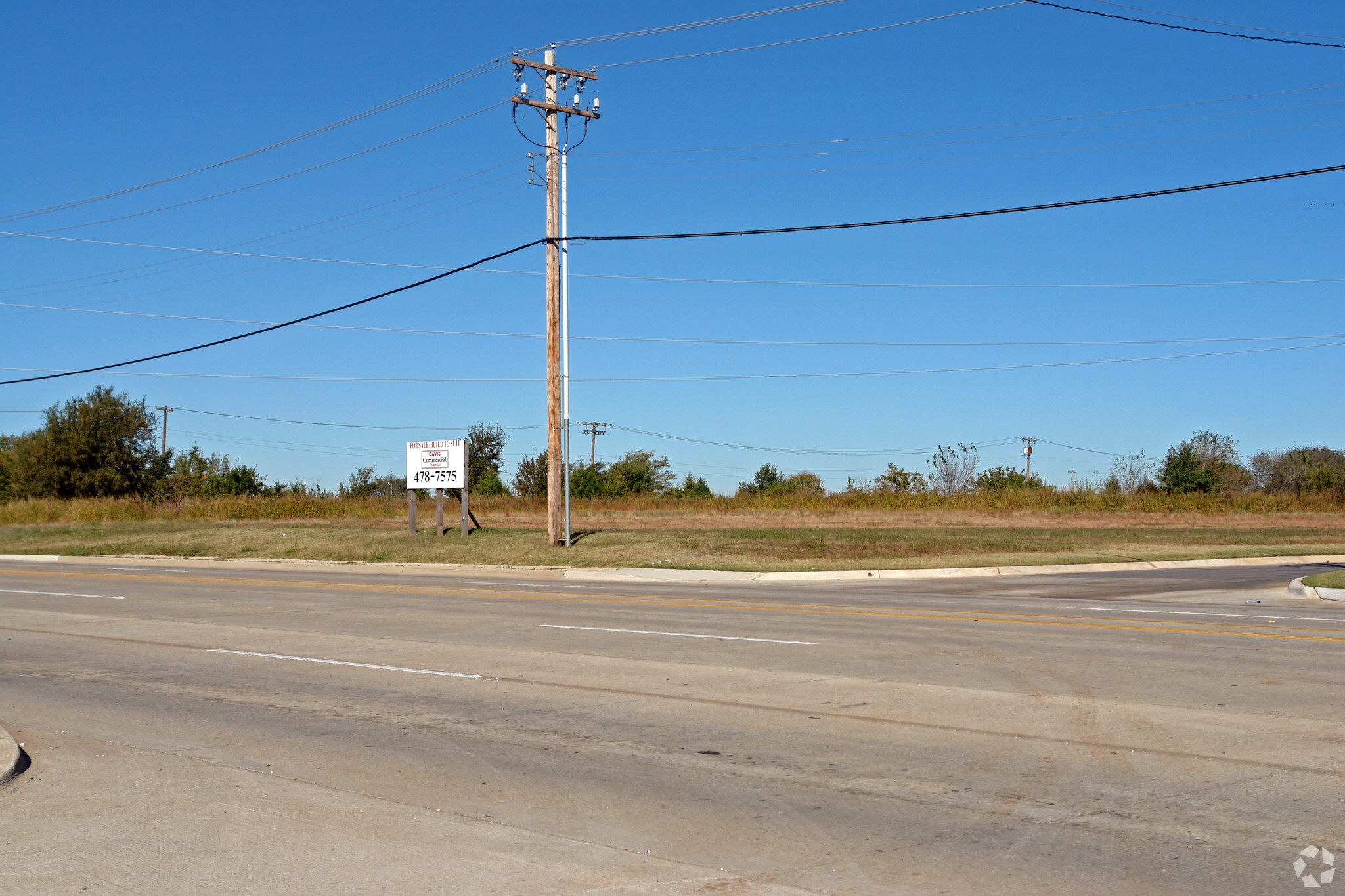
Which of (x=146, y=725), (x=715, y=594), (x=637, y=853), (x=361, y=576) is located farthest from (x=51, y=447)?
(x=637, y=853)

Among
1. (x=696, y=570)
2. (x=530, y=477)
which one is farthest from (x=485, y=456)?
(x=696, y=570)

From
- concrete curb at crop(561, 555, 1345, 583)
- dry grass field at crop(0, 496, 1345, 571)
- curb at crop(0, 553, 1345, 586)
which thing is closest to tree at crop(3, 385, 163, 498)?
dry grass field at crop(0, 496, 1345, 571)

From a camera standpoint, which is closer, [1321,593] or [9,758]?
[9,758]

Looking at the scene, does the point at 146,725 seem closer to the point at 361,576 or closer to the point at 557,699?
the point at 557,699

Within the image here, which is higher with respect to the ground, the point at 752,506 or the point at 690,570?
the point at 752,506

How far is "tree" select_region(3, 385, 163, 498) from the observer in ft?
212

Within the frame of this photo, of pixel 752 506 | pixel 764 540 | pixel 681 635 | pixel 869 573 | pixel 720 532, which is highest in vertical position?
pixel 752 506

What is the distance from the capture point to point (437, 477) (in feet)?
116

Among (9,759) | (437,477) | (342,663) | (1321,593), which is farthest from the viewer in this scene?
(437,477)

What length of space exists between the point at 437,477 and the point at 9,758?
28.4 m

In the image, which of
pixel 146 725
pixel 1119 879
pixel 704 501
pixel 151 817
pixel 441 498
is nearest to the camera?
pixel 1119 879

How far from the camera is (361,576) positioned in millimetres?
27500

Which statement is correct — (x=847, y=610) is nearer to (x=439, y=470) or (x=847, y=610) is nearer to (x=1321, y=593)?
(x=1321, y=593)

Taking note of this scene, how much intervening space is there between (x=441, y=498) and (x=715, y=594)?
16.1m
